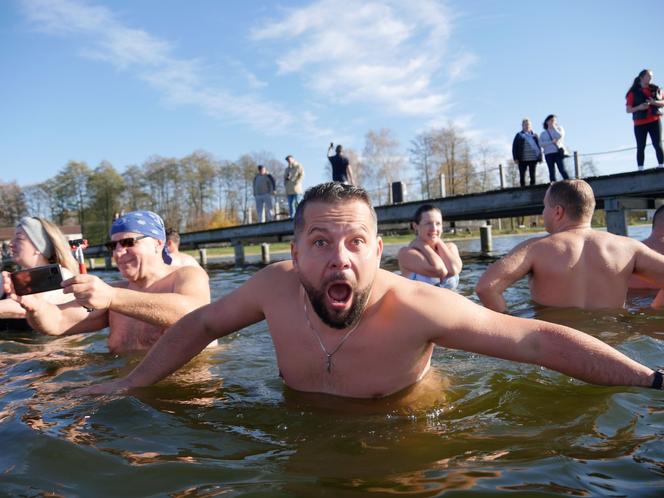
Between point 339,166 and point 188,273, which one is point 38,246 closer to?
point 188,273

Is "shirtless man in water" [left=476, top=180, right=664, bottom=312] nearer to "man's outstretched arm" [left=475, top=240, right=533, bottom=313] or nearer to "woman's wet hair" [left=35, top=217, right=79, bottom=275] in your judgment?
"man's outstretched arm" [left=475, top=240, right=533, bottom=313]

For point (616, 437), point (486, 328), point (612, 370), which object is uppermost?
point (486, 328)

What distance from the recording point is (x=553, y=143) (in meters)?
13.7

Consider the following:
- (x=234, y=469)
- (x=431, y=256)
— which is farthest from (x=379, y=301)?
(x=431, y=256)

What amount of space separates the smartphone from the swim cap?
2.02m

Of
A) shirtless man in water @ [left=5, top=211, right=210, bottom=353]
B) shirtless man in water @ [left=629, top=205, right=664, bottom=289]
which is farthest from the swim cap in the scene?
shirtless man in water @ [left=629, top=205, right=664, bottom=289]

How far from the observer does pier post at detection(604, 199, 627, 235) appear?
13787 millimetres

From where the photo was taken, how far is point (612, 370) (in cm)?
264

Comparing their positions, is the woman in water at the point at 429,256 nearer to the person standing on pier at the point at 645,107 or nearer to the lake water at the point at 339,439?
the lake water at the point at 339,439

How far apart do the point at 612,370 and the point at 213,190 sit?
6226 centimetres

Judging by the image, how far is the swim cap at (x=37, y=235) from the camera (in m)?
5.67

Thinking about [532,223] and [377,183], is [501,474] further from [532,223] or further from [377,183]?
[532,223]

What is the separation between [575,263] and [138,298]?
3.74 meters

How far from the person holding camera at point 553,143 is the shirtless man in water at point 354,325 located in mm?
12027
